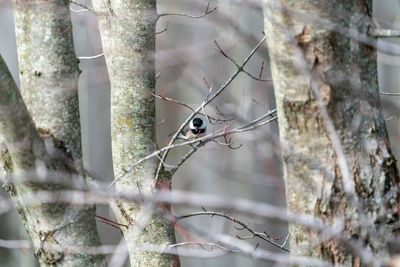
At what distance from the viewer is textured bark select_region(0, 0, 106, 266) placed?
2.20 m

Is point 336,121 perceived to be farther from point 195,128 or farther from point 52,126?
point 195,128

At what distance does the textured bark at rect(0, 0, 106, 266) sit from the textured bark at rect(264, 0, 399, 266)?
935mm

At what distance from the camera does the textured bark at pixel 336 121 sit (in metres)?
1.66

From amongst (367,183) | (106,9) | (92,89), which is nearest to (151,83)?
(106,9)

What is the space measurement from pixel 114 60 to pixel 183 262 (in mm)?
4344

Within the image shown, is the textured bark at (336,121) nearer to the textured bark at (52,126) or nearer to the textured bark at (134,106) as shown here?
the textured bark at (52,126)

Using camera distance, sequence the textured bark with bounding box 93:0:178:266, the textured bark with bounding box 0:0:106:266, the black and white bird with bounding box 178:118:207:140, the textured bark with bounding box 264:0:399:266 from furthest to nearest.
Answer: the black and white bird with bounding box 178:118:207:140, the textured bark with bounding box 93:0:178:266, the textured bark with bounding box 0:0:106:266, the textured bark with bounding box 264:0:399:266

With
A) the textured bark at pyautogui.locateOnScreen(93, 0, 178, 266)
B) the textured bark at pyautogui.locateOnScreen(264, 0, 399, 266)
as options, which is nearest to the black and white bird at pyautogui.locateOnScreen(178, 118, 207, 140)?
the textured bark at pyautogui.locateOnScreen(93, 0, 178, 266)

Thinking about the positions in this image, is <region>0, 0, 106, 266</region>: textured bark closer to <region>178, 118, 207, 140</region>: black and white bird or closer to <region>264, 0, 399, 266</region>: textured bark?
<region>264, 0, 399, 266</region>: textured bark

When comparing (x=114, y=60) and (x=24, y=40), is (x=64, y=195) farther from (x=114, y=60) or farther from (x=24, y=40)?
(x=114, y=60)

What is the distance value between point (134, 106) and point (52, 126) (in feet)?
1.73

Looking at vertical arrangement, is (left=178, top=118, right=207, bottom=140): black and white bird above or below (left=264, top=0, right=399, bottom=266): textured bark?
below

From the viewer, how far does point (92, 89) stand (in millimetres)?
6844

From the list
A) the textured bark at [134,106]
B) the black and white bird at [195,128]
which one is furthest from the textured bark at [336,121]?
the black and white bird at [195,128]
